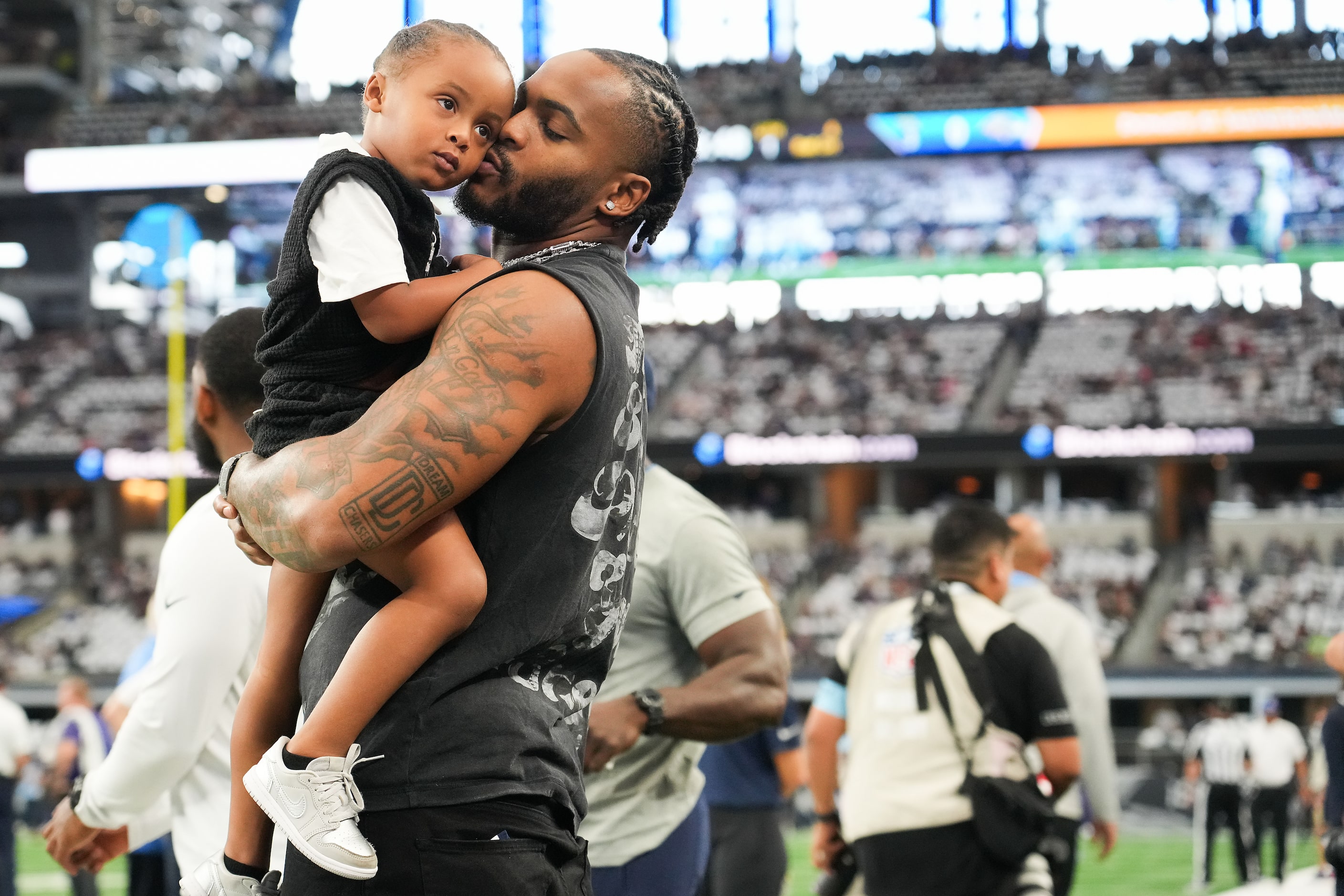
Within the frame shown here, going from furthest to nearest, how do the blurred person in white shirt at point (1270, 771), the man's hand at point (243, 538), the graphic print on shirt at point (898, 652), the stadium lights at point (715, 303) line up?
the stadium lights at point (715, 303)
the blurred person in white shirt at point (1270, 771)
the graphic print on shirt at point (898, 652)
the man's hand at point (243, 538)

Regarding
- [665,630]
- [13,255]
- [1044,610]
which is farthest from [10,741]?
[13,255]

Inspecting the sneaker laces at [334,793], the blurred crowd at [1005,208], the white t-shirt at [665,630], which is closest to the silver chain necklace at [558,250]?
the sneaker laces at [334,793]

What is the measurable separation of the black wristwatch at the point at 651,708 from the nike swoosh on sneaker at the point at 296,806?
131 centimetres

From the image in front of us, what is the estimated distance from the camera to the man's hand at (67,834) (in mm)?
3352

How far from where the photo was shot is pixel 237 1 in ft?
153

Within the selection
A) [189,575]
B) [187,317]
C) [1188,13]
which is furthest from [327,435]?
[1188,13]

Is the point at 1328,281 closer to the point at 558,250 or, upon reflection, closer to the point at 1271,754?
the point at 1271,754

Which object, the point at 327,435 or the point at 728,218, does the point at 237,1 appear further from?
the point at 327,435

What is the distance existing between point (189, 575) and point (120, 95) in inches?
1588

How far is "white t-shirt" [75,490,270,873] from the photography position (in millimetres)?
3156

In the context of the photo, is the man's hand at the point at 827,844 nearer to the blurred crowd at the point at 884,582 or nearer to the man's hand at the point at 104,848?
the man's hand at the point at 104,848

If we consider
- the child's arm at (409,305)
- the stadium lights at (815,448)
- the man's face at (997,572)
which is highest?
the child's arm at (409,305)

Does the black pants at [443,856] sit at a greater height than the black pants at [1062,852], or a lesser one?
greater

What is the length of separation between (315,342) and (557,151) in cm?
53
